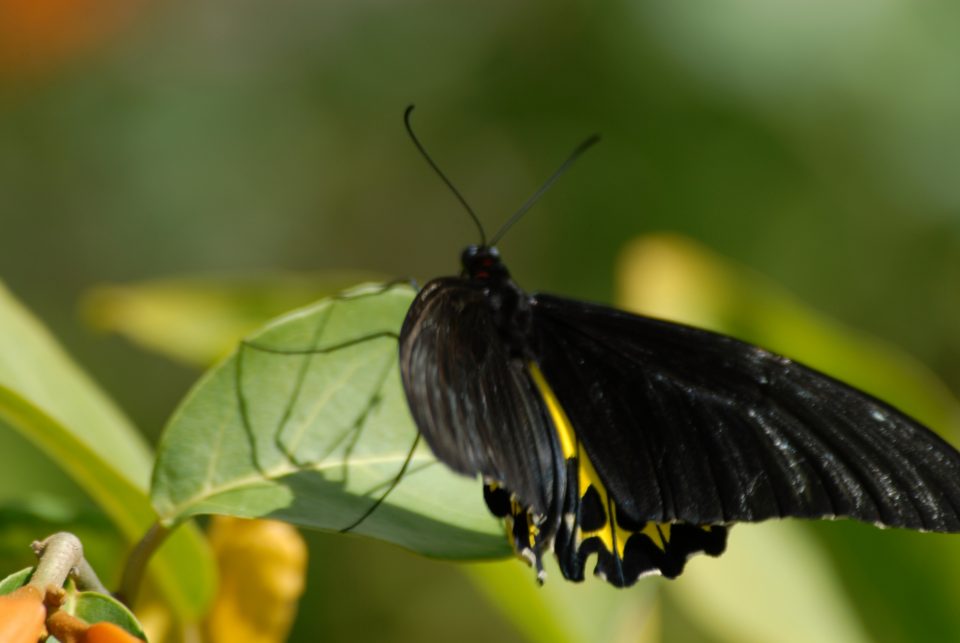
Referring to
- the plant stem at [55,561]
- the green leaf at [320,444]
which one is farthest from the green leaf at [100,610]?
the green leaf at [320,444]

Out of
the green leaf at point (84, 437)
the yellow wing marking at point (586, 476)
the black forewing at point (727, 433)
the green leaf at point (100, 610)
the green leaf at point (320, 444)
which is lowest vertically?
the green leaf at point (100, 610)

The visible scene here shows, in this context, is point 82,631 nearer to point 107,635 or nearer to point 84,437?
point 107,635

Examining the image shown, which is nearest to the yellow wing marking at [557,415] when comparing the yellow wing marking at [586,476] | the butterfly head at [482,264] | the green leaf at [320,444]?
the yellow wing marking at [586,476]

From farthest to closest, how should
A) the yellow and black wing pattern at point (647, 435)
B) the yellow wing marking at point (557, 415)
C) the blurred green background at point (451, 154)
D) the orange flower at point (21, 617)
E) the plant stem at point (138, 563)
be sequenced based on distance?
1. the blurred green background at point (451, 154)
2. the yellow wing marking at point (557, 415)
3. the yellow and black wing pattern at point (647, 435)
4. the plant stem at point (138, 563)
5. the orange flower at point (21, 617)

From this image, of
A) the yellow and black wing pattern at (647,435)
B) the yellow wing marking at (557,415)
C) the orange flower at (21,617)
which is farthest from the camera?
the yellow wing marking at (557,415)

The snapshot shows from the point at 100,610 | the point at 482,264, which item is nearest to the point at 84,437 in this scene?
the point at 100,610

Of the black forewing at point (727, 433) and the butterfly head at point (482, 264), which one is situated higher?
the butterfly head at point (482, 264)

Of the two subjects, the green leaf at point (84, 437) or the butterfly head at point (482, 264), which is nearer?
the green leaf at point (84, 437)

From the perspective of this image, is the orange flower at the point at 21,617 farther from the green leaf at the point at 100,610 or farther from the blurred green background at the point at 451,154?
the blurred green background at the point at 451,154
